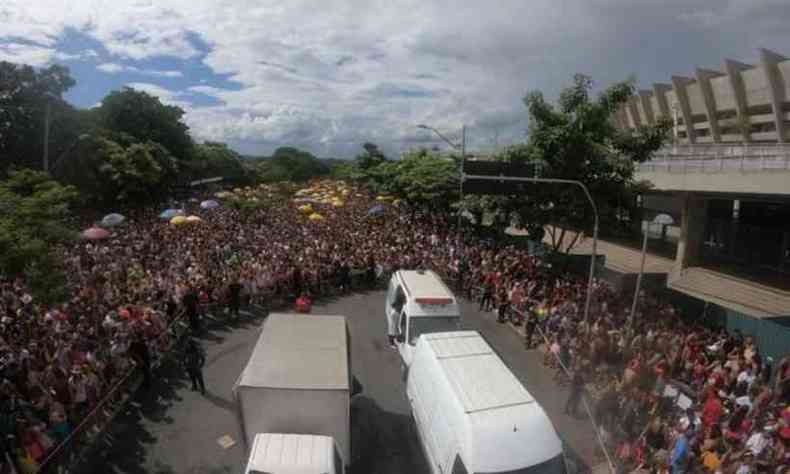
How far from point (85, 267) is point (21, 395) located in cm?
1347

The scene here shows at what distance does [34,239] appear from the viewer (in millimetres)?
14336

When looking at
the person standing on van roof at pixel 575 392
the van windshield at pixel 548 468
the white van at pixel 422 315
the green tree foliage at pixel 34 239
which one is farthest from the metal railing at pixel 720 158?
the green tree foliage at pixel 34 239

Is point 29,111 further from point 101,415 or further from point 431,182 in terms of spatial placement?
point 101,415

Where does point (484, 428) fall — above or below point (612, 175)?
below

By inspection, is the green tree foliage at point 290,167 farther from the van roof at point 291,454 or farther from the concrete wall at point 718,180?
the van roof at point 291,454

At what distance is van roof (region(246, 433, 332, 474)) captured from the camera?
7.22 metres

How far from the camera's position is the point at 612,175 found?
22047mm

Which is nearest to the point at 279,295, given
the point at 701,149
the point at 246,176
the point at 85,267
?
the point at 85,267

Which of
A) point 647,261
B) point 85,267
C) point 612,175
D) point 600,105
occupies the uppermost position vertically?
point 600,105

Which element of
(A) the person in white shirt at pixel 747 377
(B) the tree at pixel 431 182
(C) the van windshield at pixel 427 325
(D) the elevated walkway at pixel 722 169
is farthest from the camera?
(B) the tree at pixel 431 182

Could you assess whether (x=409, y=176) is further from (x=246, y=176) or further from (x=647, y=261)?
(x=246, y=176)

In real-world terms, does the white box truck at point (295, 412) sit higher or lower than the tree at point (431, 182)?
lower

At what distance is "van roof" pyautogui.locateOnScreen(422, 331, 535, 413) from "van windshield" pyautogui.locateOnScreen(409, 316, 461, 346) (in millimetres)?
2645

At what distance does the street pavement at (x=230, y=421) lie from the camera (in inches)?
385
